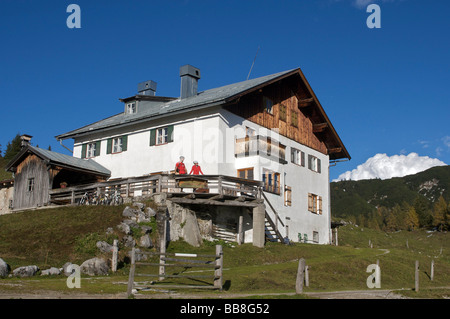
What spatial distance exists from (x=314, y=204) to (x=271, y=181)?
8538 millimetres

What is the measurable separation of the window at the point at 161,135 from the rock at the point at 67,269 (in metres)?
15.8

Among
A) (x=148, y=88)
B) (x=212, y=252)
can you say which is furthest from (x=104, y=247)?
(x=148, y=88)

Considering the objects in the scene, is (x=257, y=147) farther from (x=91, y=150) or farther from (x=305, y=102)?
(x=91, y=150)

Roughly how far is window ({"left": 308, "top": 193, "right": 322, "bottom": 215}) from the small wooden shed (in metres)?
15.9

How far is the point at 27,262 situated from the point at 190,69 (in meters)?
23.7

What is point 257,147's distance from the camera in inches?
1367

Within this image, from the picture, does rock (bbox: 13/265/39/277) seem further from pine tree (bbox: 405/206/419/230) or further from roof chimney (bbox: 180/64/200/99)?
pine tree (bbox: 405/206/419/230)

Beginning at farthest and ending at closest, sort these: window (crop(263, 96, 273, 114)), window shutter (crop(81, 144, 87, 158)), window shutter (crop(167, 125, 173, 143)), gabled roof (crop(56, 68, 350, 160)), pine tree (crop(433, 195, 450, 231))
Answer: pine tree (crop(433, 195, 450, 231)) < window shutter (crop(81, 144, 87, 158)) < window (crop(263, 96, 273, 114)) < window shutter (crop(167, 125, 173, 143)) < gabled roof (crop(56, 68, 350, 160))

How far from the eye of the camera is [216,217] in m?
32.0

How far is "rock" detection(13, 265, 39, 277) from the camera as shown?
2050cm
